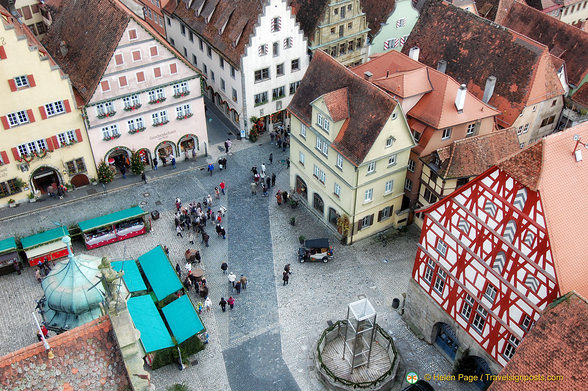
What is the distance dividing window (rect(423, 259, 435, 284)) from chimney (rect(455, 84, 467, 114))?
14.8 meters

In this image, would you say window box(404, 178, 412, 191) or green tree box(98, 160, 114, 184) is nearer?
window box(404, 178, 412, 191)

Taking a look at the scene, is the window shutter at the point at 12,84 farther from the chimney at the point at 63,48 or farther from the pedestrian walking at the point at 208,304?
the pedestrian walking at the point at 208,304

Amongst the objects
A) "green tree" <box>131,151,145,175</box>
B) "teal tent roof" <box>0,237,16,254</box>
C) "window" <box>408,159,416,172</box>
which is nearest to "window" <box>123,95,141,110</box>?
"green tree" <box>131,151,145,175</box>

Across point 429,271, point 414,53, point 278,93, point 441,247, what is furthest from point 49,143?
point 441,247

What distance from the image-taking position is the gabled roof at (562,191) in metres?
29.5

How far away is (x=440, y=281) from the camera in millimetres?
38375

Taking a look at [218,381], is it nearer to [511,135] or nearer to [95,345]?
[95,345]

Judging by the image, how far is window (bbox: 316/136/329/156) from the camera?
47875mm

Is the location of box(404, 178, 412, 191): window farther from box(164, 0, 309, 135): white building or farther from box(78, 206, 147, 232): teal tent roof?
box(78, 206, 147, 232): teal tent roof

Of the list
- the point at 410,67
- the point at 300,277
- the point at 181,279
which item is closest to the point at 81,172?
the point at 181,279

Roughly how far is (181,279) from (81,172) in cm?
1565

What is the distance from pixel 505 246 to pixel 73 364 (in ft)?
73.3

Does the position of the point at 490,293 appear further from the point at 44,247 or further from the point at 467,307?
the point at 44,247

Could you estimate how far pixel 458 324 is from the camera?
37906mm
